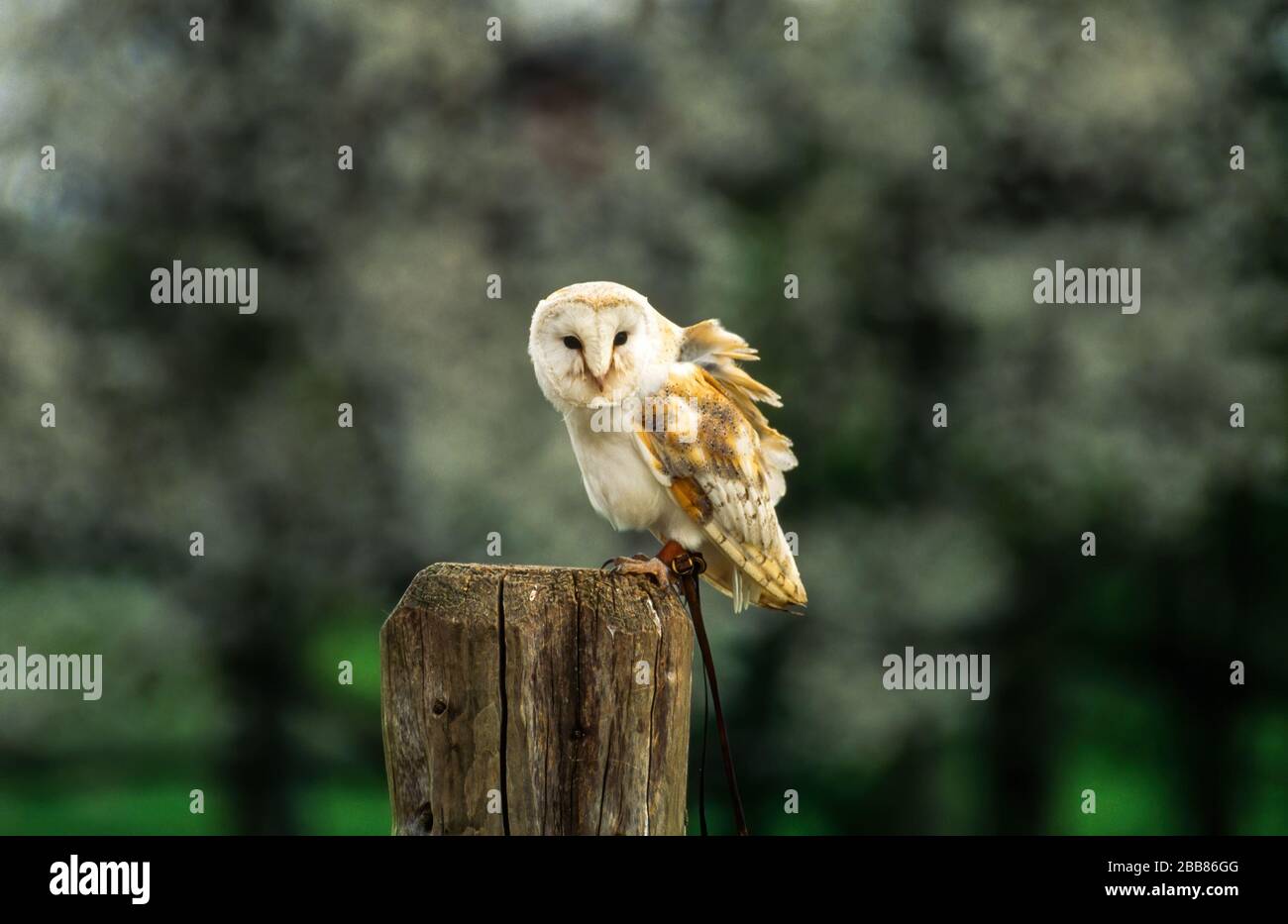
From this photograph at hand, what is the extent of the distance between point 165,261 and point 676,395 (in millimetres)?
4483

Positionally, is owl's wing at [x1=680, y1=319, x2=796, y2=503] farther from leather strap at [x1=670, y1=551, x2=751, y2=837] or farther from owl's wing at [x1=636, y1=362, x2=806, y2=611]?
leather strap at [x1=670, y1=551, x2=751, y2=837]

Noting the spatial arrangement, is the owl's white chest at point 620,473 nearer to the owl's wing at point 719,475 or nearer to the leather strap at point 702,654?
the owl's wing at point 719,475

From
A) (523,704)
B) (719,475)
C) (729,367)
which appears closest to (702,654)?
(523,704)

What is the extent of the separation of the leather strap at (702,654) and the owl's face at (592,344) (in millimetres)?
435

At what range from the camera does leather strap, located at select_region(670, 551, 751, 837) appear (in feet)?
7.48

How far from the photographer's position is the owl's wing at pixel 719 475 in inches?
121

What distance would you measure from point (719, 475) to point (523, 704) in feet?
3.67

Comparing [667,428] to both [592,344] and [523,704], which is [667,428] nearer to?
[592,344]

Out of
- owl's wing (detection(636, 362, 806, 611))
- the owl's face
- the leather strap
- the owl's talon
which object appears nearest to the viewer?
the leather strap

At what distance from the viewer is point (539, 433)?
625 centimetres


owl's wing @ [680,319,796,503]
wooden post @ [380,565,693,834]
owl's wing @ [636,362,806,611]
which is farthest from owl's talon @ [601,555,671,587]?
owl's wing @ [680,319,796,503]

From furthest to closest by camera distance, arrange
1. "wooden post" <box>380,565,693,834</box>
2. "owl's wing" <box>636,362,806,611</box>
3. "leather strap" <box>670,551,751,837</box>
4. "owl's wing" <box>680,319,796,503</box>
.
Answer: "owl's wing" <box>680,319,796,503</box> < "owl's wing" <box>636,362,806,611</box> < "leather strap" <box>670,551,751,837</box> < "wooden post" <box>380,565,693,834</box>

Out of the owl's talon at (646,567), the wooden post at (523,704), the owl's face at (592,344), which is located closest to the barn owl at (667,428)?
the owl's face at (592,344)

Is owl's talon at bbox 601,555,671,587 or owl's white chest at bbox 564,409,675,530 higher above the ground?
owl's white chest at bbox 564,409,675,530
